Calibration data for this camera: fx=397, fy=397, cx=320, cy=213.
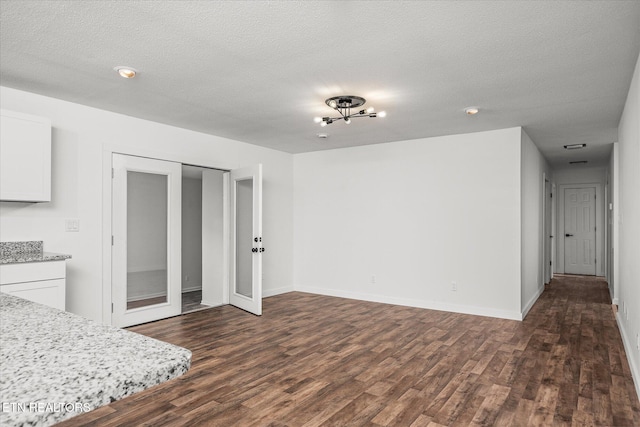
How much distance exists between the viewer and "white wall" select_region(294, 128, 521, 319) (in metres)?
5.09

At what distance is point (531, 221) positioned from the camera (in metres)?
5.82

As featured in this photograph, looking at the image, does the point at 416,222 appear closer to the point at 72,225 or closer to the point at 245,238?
the point at 245,238

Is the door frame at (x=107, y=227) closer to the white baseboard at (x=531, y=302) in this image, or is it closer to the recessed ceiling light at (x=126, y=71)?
the recessed ceiling light at (x=126, y=71)

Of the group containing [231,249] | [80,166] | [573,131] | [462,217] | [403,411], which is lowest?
[403,411]

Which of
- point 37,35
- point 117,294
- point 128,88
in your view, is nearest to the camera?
point 37,35

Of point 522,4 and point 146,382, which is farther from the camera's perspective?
point 522,4

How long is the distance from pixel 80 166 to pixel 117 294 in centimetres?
143

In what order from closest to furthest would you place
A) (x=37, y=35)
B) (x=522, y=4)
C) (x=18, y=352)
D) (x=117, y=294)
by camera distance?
(x=18, y=352) < (x=522, y=4) < (x=37, y=35) < (x=117, y=294)

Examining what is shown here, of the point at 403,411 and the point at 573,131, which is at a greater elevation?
the point at 573,131

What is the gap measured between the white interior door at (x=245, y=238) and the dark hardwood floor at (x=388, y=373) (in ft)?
1.25

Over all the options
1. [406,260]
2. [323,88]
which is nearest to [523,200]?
[406,260]

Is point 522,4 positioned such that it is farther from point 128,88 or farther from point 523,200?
point 523,200

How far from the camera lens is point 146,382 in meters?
0.79

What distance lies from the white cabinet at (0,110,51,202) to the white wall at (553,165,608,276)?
9352 millimetres
